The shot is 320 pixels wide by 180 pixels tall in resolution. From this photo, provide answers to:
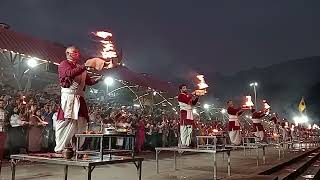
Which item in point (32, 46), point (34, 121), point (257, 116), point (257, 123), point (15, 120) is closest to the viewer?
point (15, 120)

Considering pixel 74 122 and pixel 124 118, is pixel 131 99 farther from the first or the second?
pixel 74 122

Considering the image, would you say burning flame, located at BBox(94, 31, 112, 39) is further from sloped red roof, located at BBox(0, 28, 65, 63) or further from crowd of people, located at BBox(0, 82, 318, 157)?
sloped red roof, located at BBox(0, 28, 65, 63)

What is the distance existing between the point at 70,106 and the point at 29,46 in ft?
25.3

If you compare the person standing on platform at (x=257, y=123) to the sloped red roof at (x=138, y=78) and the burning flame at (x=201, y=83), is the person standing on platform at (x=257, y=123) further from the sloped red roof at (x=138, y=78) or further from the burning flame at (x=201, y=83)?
the burning flame at (x=201, y=83)

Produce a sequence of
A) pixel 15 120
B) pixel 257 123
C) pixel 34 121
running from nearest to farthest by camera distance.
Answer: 1. pixel 15 120
2. pixel 34 121
3. pixel 257 123

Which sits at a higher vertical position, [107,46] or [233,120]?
[107,46]

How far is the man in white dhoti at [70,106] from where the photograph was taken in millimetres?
6183

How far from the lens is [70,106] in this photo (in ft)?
20.4

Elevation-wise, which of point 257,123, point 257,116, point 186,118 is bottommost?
point 186,118

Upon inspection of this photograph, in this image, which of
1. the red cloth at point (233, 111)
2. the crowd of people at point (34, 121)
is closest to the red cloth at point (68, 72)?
the crowd of people at point (34, 121)

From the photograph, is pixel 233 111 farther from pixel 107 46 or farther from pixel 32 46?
pixel 107 46

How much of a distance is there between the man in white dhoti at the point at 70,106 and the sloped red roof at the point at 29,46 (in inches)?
250

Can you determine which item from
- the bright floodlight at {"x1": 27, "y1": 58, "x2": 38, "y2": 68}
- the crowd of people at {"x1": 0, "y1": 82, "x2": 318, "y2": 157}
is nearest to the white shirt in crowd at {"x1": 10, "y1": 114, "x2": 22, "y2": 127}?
the crowd of people at {"x1": 0, "y1": 82, "x2": 318, "y2": 157}

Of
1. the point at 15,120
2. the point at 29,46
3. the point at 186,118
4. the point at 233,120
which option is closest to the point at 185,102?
the point at 186,118
